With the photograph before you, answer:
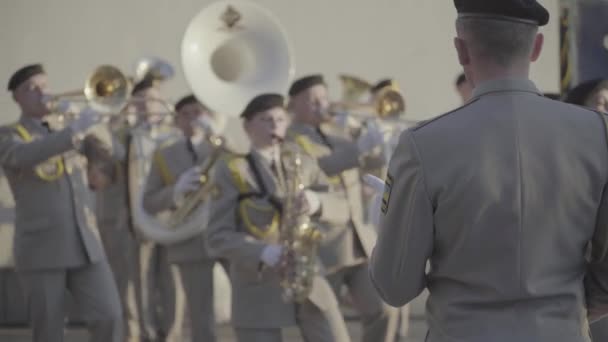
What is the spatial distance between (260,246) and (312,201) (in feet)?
1.69

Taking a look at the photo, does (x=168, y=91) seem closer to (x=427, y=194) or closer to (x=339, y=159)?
(x=339, y=159)

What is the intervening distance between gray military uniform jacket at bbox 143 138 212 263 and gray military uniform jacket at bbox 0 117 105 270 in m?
1.24

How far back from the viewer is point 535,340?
106 inches

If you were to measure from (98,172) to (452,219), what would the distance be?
248 inches

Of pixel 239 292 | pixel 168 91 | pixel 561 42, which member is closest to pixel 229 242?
pixel 239 292

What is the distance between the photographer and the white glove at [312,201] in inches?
246

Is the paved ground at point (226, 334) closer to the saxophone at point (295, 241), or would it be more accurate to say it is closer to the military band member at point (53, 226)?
the military band member at point (53, 226)

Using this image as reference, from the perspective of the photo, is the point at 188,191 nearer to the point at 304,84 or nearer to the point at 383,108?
the point at 304,84

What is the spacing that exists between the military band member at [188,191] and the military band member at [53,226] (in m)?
1.19

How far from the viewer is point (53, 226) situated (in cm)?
682

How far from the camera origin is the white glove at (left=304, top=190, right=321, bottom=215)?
626 centimetres

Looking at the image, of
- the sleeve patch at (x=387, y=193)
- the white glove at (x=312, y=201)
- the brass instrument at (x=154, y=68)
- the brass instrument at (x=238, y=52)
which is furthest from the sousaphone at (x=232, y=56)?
the sleeve patch at (x=387, y=193)

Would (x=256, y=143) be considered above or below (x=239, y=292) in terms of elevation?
above

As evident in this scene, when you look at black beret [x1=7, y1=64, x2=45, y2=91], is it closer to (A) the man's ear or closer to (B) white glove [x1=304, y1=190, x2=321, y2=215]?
(B) white glove [x1=304, y1=190, x2=321, y2=215]
